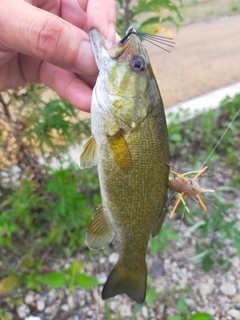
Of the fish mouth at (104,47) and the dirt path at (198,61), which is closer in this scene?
the fish mouth at (104,47)

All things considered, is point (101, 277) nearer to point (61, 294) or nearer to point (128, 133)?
point (61, 294)

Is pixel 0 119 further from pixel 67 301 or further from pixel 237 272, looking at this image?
pixel 237 272

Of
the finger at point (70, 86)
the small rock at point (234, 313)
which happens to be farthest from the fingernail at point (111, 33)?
the small rock at point (234, 313)

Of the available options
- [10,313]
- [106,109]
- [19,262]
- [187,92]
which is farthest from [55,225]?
[187,92]

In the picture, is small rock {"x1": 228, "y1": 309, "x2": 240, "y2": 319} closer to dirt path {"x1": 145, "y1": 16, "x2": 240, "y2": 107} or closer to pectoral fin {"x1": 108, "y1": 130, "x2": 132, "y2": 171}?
pectoral fin {"x1": 108, "y1": 130, "x2": 132, "y2": 171}

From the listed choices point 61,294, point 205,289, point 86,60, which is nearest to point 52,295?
point 61,294

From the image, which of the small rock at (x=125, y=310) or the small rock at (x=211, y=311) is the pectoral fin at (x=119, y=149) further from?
the small rock at (x=211, y=311)
